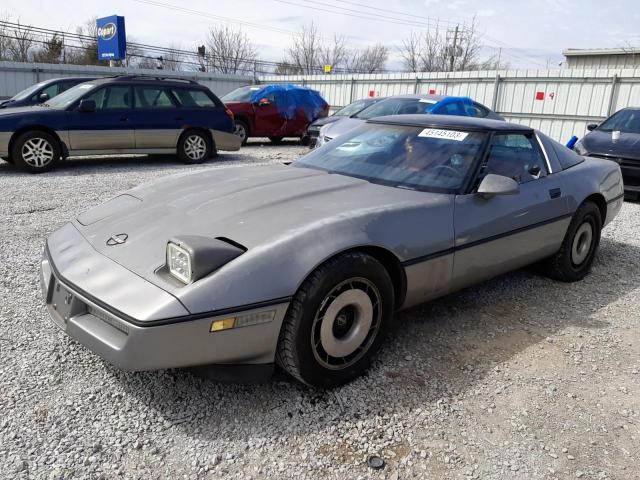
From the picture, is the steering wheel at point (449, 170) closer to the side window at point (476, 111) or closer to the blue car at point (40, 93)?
the side window at point (476, 111)

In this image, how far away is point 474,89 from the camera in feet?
53.9

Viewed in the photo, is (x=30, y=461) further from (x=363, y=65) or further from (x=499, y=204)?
(x=363, y=65)

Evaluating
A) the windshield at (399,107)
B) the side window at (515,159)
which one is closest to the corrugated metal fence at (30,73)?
the windshield at (399,107)

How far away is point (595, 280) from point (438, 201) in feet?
7.42

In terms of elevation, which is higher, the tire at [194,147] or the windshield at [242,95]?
the windshield at [242,95]

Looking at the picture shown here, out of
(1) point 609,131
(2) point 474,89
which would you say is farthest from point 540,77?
(1) point 609,131

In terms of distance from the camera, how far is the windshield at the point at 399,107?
9.71 meters

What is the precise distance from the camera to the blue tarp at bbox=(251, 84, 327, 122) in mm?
13352

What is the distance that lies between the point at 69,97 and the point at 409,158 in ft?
24.7

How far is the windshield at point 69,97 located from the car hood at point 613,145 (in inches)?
327

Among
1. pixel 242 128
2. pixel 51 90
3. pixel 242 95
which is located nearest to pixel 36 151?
pixel 51 90

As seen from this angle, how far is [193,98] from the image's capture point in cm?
991

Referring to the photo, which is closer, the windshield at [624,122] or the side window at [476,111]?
the windshield at [624,122]

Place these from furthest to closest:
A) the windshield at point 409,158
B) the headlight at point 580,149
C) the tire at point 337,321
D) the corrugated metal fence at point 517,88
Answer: the corrugated metal fence at point 517,88 → the headlight at point 580,149 → the windshield at point 409,158 → the tire at point 337,321
